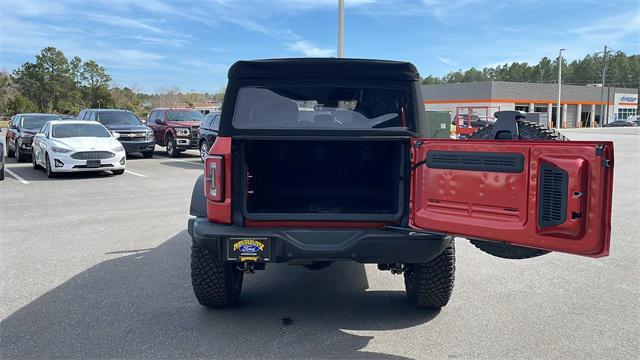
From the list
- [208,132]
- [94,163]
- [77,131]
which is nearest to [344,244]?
[94,163]

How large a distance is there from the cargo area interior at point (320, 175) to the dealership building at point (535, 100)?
52.0 m

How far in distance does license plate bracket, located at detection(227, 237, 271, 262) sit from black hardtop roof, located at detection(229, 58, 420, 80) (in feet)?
3.98

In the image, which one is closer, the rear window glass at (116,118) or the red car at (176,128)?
the rear window glass at (116,118)

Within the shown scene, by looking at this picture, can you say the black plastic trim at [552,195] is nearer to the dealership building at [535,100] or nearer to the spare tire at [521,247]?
the spare tire at [521,247]

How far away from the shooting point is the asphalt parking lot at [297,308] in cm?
367

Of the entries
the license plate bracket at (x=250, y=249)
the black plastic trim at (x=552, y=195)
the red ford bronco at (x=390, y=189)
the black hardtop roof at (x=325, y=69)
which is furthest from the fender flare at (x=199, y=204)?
the black plastic trim at (x=552, y=195)

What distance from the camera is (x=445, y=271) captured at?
4102mm

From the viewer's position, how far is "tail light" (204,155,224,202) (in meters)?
3.79

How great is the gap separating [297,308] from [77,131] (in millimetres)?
11915

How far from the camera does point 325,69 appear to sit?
3.94m

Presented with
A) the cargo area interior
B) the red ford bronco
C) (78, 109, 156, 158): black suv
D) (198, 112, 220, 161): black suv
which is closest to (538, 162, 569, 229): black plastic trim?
the red ford bronco

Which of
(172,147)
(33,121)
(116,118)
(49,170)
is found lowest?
(49,170)

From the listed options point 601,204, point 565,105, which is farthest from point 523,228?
point 565,105

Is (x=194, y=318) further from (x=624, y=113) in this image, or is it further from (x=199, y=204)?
(x=624, y=113)
